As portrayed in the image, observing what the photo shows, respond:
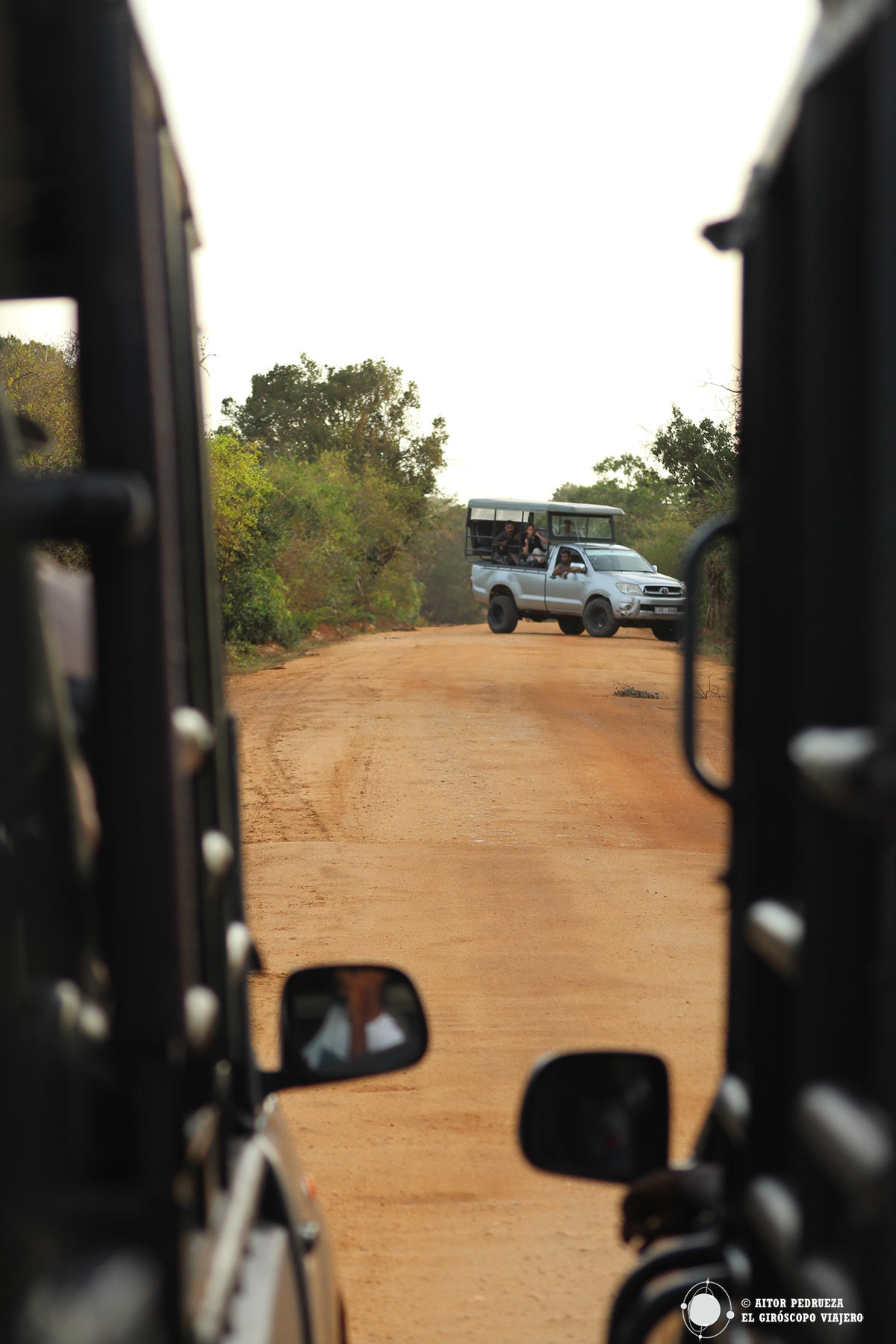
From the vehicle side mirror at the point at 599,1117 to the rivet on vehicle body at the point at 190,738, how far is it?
0.77 m

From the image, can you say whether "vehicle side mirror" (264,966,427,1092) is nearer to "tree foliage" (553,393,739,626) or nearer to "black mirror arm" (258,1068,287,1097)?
"black mirror arm" (258,1068,287,1097)

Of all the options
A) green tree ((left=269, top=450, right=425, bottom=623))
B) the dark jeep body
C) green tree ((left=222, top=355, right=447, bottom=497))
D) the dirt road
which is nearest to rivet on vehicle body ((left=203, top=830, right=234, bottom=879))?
the dark jeep body

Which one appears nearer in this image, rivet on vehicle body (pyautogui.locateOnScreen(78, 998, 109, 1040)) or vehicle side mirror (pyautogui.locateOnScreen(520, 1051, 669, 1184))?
rivet on vehicle body (pyautogui.locateOnScreen(78, 998, 109, 1040))

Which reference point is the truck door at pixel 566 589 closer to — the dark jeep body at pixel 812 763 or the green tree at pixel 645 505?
the green tree at pixel 645 505

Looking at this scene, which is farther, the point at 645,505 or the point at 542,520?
the point at 645,505

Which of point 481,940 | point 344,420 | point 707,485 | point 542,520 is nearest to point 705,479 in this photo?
point 707,485

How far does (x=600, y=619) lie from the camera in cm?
2502

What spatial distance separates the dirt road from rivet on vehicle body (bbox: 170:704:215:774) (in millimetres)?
2265

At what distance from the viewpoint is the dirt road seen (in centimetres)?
353

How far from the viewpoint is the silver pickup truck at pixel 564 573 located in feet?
78.1

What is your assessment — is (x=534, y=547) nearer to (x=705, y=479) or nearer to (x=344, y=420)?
(x=705, y=479)

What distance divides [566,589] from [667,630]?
7.49 ft

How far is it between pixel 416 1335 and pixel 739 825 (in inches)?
86.5

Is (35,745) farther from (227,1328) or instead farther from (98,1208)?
(227,1328)
